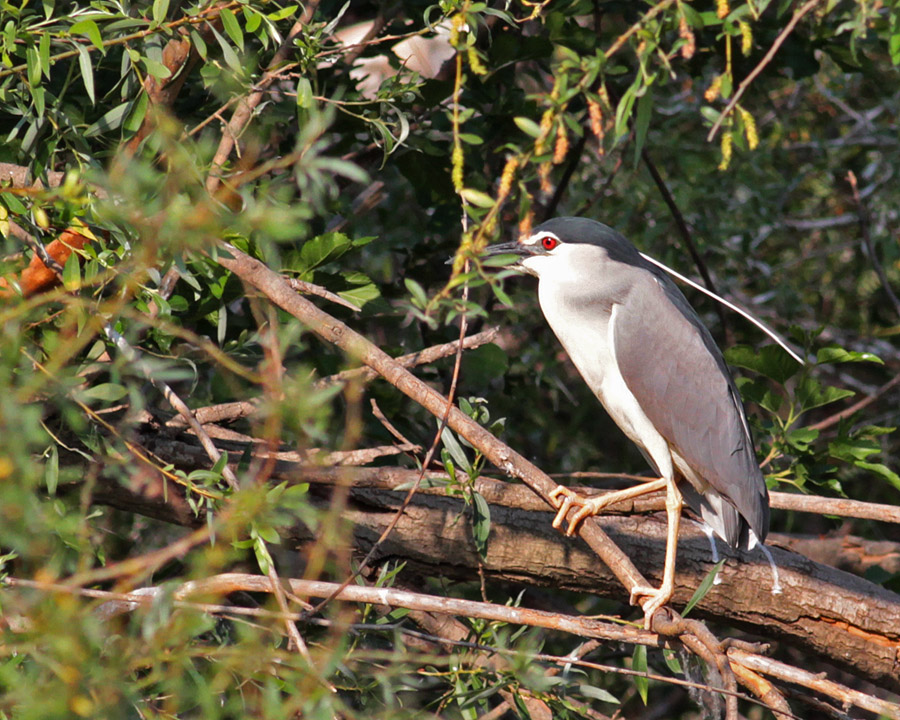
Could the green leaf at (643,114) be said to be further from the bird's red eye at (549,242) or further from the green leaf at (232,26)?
the green leaf at (232,26)

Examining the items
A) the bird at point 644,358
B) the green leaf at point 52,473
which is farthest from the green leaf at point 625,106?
the green leaf at point 52,473

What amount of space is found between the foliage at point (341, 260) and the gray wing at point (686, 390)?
0.07 m

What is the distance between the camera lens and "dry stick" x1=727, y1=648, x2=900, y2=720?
1662 millimetres

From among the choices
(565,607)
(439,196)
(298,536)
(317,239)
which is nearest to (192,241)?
(317,239)

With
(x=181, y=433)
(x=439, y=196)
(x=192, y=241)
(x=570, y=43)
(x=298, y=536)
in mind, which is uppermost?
(x=192, y=241)

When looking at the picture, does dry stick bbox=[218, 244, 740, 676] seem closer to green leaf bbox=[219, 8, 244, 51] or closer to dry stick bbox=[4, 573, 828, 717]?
dry stick bbox=[4, 573, 828, 717]

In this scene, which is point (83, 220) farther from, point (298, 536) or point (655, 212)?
point (655, 212)

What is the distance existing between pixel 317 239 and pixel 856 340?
2.78m

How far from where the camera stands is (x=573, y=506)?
2.56m

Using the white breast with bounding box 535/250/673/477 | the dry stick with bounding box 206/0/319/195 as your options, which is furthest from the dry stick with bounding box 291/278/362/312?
the white breast with bounding box 535/250/673/477

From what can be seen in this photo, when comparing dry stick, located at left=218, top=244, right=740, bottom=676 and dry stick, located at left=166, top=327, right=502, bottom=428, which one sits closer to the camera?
dry stick, located at left=218, top=244, right=740, bottom=676

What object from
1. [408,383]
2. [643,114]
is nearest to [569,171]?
[643,114]

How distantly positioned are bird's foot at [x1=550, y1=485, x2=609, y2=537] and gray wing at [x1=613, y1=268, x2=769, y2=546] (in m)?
0.37

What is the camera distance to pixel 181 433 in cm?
247
